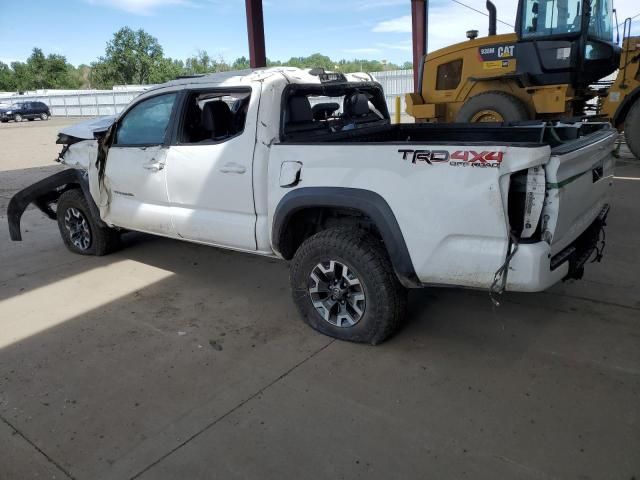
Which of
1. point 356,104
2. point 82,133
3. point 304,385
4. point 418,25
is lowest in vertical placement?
point 304,385

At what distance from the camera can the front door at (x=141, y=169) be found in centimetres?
450

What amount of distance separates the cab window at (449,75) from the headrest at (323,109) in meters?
6.68

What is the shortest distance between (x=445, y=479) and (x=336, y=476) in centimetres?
50

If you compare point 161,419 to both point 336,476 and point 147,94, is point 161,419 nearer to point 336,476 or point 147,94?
point 336,476

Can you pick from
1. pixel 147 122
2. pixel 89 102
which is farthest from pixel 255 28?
pixel 89 102

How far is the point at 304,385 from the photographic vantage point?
3.10 metres

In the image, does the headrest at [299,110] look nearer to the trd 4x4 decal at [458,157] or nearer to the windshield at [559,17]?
the trd 4x4 decal at [458,157]

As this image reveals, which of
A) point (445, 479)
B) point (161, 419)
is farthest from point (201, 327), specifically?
point (445, 479)

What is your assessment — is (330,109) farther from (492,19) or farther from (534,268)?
(492,19)

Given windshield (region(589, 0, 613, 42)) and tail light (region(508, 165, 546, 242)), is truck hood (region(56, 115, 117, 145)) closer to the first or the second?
tail light (region(508, 165, 546, 242))

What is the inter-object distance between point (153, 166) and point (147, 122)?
476 millimetres

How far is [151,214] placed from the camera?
470 centimetres

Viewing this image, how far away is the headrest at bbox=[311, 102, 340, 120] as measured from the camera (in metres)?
4.33

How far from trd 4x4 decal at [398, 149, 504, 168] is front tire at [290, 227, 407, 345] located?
2.26 ft
